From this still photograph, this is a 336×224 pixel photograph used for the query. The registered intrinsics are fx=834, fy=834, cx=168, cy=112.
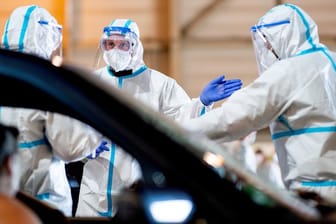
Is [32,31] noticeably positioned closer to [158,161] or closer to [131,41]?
[131,41]

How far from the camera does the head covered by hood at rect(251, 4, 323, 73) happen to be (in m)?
5.37

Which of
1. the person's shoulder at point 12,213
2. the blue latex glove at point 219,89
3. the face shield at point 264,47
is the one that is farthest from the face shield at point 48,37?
the person's shoulder at point 12,213

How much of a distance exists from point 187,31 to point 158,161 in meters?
13.4

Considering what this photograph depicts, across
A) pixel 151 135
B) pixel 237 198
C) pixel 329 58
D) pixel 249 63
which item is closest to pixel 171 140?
pixel 151 135

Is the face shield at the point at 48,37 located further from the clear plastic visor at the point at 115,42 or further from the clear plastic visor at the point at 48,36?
the clear plastic visor at the point at 115,42

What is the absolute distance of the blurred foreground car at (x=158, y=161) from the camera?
2520 millimetres

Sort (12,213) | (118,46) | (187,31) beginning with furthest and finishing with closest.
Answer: (187,31) < (118,46) < (12,213)

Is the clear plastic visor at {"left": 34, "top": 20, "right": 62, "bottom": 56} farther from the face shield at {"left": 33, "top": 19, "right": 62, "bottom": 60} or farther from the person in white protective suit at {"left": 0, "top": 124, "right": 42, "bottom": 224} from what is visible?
the person in white protective suit at {"left": 0, "top": 124, "right": 42, "bottom": 224}

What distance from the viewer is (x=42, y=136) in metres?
4.43

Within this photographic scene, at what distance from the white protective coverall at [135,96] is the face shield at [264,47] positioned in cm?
79

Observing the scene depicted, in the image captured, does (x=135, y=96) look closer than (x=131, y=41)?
Yes

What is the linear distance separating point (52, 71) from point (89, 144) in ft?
2.80

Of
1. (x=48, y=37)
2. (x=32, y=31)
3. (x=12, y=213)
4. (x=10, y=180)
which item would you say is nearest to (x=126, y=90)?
(x=48, y=37)

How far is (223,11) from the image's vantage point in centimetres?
1579
